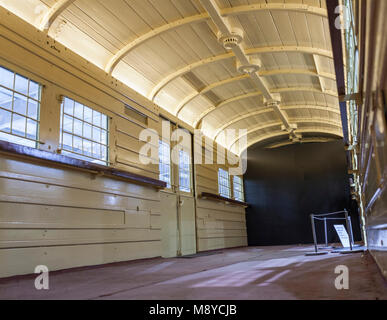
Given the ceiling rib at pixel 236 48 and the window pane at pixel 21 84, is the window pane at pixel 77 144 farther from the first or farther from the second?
the ceiling rib at pixel 236 48

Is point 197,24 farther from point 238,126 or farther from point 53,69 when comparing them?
point 238,126

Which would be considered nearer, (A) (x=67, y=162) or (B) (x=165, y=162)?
(A) (x=67, y=162)

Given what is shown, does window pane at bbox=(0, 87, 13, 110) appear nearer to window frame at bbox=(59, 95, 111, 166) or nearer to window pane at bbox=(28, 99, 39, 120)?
window pane at bbox=(28, 99, 39, 120)

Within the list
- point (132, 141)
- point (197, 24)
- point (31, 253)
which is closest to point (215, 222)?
point (132, 141)

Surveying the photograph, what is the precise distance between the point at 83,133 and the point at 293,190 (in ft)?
34.1

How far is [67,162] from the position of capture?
562 centimetres

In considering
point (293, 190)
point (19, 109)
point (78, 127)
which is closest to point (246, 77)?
point (78, 127)

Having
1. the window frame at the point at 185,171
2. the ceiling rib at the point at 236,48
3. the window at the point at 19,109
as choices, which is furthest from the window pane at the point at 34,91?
the window frame at the point at 185,171

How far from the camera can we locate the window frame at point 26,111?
16.4ft

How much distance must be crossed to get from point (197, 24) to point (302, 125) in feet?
26.7

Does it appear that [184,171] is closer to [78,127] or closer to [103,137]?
[103,137]

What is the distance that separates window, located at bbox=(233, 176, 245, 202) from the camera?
14.4m


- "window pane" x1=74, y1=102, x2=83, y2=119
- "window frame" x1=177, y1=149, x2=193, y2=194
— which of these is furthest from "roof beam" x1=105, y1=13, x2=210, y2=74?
"window frame" x1=177, y1=149, x2=193, y2=194
